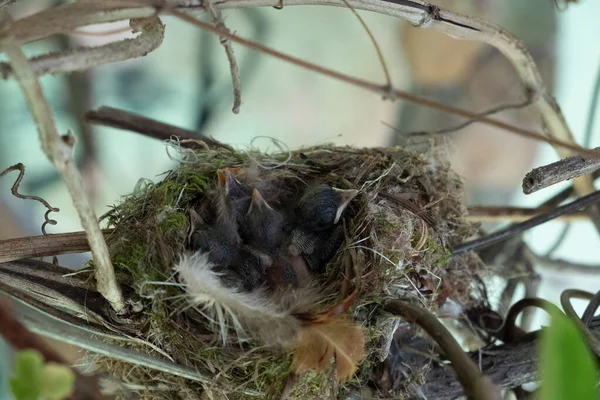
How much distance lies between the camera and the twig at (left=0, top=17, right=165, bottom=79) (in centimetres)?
45

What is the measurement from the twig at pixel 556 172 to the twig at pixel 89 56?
431 millimetres

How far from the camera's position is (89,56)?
1.60 ft

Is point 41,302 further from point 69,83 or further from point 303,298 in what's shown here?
point 69,83

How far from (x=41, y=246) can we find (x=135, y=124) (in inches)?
15.9

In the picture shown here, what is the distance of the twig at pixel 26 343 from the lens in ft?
1.27

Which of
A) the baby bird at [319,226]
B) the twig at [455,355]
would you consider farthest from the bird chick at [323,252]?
the twig at [455,355]

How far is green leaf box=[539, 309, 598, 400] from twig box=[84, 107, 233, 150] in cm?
81

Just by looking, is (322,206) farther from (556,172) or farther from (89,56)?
(89,56)

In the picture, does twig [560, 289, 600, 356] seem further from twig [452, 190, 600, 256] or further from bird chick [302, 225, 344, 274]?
bird chick [302, 225, 344, 274]

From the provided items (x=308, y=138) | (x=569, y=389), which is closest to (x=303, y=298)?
(x=569, y=389)

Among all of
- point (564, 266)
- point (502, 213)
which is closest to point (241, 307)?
point (502, 213)

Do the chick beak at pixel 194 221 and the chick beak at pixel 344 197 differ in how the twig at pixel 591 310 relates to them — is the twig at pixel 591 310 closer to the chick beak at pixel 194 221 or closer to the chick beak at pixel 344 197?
the chick beak at pixel 344 197

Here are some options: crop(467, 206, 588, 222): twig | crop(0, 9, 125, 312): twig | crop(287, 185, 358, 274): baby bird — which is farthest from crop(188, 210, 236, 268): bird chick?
crop(467, 206, 588, 222): twig

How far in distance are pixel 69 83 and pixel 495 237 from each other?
1.56 meters
